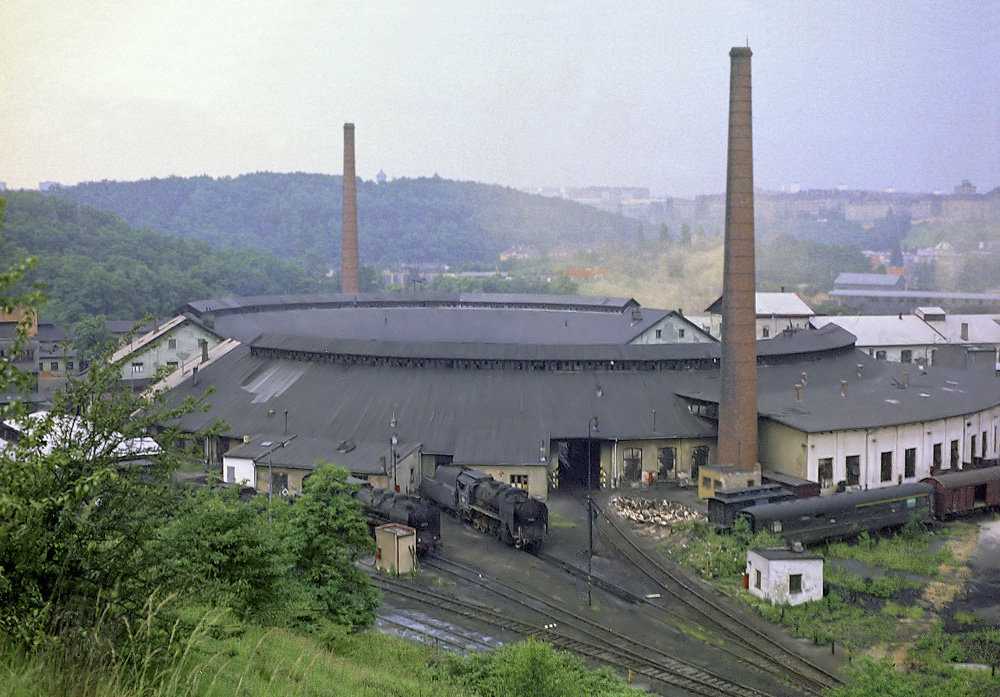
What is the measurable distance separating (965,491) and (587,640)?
21.7 m

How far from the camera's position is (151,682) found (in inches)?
493

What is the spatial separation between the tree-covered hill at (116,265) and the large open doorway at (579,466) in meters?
75.4

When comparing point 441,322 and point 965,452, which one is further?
point 441,322

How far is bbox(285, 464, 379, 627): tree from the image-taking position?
2559 cm

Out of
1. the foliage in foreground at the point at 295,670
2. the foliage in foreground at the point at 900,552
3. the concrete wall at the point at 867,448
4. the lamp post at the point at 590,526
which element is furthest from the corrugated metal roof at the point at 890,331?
the foliage in foreground at the point at 295,670

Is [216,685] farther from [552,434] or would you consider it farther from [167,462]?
[552,434]

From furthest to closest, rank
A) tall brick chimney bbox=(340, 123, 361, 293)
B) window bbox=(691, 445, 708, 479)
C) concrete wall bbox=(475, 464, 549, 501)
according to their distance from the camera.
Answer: tall brick chimney bbox=(340, 123, 361, 293), window bbox=(691, 445, 708, 479), concrete wall bbox=(475, 464, 549, 501)

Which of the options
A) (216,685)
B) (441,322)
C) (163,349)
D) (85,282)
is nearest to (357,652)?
(216,685)

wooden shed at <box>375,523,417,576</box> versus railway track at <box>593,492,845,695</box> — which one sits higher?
wooden shed at <box>375,523,417,576</box>

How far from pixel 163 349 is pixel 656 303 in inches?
5020

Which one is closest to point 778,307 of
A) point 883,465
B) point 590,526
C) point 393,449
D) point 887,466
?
point 887,466

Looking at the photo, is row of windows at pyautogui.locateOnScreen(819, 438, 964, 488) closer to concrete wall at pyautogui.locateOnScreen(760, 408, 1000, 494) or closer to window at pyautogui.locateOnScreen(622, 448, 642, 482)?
concrete wall at pyautogui.locateOnScreen(760, 408, 1000, 494)

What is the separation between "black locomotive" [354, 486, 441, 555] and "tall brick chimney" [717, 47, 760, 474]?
50.9 feet

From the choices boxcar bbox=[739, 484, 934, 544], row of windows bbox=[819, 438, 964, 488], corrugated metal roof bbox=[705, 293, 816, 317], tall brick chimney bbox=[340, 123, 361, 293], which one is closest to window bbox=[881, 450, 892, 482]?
row of windows bbox=[819, 438, 964, 488]
